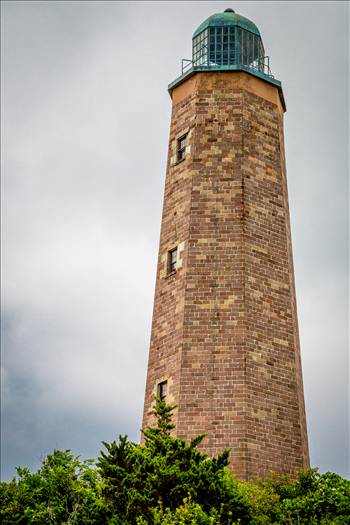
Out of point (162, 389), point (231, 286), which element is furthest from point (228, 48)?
point (162, 389)

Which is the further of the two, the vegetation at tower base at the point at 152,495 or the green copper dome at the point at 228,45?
the green copper dome at the point at 228,45

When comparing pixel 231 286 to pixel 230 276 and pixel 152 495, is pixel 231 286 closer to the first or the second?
pixel 230 276

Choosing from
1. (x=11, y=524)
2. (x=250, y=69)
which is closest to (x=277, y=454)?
(x=11, y=524)

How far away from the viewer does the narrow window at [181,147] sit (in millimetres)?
30653

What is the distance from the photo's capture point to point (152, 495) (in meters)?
20.3

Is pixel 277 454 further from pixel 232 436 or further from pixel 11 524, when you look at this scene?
pixel 11 524

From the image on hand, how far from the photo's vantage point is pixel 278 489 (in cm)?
2398

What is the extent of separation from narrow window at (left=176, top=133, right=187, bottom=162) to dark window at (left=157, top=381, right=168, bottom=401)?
7820 mm

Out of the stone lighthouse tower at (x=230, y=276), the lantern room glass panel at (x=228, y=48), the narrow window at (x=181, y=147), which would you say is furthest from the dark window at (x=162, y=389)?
the lantern room glass panel at (x=228, y=48)

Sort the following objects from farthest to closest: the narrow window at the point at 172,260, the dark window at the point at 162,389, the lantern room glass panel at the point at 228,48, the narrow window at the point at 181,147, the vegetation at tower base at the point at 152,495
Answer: the lantern room glass panel at the point at 228,48 < the narrow window at the point at 181,147 < the narrow window at the point at 172,260 < the dark window at the point at 162,389 < the vegetation at tower base at the point at 152,495

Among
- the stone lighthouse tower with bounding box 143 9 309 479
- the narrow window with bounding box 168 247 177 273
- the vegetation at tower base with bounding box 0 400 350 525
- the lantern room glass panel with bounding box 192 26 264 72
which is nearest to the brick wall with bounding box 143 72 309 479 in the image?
the stone lighthouse tower with bounding box 143 9 309 479

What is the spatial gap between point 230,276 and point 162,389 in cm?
398

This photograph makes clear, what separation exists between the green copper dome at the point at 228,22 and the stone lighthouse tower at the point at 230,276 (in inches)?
35.3

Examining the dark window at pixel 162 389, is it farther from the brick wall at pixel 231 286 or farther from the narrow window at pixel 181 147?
the narrow window at pixel 181 147
